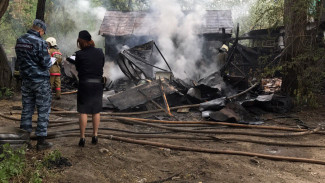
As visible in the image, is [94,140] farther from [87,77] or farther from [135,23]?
[135,23]

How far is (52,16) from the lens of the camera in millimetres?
27922

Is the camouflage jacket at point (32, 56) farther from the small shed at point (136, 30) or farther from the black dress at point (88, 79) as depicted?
the small shed at point (136, 30)

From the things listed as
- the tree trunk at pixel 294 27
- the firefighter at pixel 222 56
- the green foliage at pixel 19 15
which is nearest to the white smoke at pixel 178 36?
the firefighter at pixel 222 56

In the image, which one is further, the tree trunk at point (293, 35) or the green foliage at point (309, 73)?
the tree trunk at point (293, 35)

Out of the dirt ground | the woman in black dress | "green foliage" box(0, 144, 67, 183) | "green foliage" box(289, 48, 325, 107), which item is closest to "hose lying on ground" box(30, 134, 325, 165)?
the dirt ground

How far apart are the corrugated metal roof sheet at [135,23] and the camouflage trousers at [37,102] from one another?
45.6ft

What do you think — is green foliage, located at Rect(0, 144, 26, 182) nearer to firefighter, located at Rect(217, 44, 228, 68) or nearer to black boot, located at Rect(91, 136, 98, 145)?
black boot, located at Rect(91, 136, 98, 145)

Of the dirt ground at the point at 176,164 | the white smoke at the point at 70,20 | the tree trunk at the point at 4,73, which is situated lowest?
the dirt ground at the point at 176,164

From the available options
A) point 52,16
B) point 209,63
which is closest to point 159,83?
point 209,63

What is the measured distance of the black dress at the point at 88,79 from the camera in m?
4.62

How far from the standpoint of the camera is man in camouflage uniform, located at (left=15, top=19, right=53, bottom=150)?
417 cm

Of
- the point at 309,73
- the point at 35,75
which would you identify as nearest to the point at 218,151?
the point at 35,75

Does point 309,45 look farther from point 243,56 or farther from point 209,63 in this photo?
point 209,63

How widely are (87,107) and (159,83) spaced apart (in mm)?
4479
